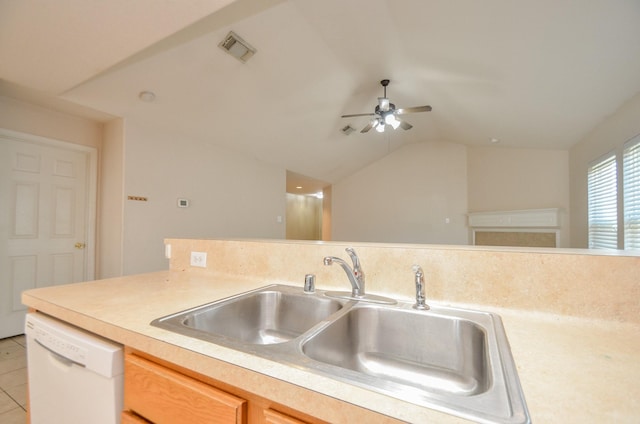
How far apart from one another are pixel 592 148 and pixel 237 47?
441cm

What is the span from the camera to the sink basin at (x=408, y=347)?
77 centimetres

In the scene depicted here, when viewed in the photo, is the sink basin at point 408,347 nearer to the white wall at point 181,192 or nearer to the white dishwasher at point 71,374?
the white dishwasher at point 71,374

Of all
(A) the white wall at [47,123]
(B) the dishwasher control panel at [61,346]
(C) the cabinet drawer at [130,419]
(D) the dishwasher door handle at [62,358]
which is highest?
(A) the white wall at [47,123]

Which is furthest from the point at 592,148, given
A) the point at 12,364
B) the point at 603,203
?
the point at 12,364

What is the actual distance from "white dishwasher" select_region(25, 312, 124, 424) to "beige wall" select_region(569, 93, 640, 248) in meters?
4.07

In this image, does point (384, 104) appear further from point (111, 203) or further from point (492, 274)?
point (111, 203)

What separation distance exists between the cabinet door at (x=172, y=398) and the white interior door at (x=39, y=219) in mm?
3091

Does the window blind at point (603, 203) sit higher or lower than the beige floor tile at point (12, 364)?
higher

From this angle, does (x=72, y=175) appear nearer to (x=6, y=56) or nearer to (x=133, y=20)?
(x=6, y=56)

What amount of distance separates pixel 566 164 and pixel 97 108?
6430mm

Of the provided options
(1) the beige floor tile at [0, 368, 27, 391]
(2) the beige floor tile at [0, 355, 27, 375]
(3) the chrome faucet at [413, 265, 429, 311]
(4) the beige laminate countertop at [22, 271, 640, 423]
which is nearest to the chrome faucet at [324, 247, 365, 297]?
(3) the chrome faucet at [413, 265, 429, 311]

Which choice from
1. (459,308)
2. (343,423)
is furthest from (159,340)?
(459,308)

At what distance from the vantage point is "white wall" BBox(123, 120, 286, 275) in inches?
119

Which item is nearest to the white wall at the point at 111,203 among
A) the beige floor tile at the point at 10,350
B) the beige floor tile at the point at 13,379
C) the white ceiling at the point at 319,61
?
the white ceiling at the point at 319,61
